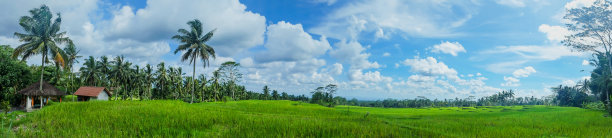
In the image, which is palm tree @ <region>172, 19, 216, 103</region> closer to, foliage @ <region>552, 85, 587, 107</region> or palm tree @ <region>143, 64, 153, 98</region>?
palm tree @ <region>143, 64, 153, 98</region>

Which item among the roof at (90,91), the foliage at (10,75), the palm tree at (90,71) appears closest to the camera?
the foliage at (10,75)

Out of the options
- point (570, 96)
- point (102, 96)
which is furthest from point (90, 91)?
point (570, 96)

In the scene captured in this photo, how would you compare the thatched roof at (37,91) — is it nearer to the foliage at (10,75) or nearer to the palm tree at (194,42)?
the foliage at (10,75)

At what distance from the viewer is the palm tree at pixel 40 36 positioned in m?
30.6

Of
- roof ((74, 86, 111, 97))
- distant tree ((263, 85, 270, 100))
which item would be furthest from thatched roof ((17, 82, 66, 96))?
distant tree ((263, 85, 270, 100))

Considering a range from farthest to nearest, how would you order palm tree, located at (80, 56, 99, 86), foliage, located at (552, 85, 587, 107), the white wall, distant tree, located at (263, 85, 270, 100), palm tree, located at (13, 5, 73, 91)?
distant tree, located at (263, 85, 270, 100) < foliage, located at (552, 85, 587, 107) < palm tree, located at (80, 56, 99, 86) < the white wall < palm tree, located at (13, 5, 73, 91)

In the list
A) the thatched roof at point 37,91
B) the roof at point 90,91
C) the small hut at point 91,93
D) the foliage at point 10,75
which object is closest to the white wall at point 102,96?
the small hut at point 91,93

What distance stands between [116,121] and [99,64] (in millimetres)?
58672

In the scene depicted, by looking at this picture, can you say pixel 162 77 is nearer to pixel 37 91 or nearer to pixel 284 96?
pixel 37 91

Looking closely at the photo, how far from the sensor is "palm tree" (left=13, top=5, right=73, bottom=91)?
3059cm

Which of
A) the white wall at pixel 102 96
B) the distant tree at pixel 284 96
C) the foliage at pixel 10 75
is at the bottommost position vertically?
the distant tree at pixel 284 96

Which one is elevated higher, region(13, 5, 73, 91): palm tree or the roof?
region(13, 5, 73, 91): palm tree

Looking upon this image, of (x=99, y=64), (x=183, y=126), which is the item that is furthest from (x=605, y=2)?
(x=99, y=64)

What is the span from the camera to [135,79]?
2415 inches
